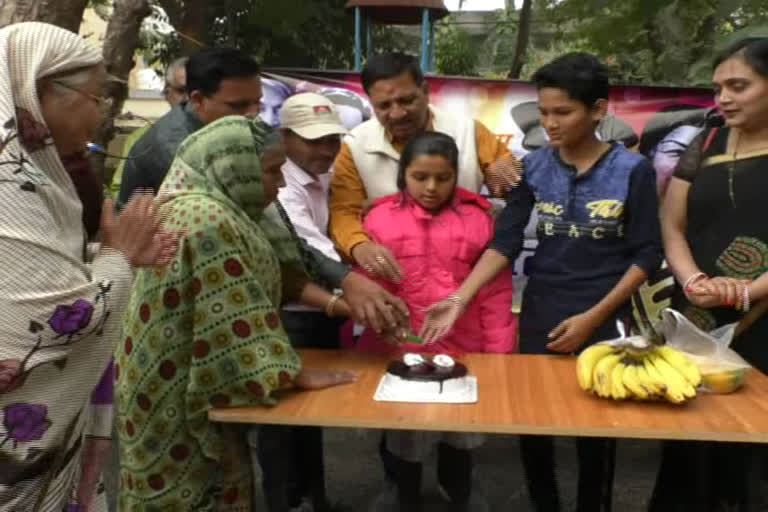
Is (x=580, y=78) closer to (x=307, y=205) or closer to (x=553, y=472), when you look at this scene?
(x=307, y=205)

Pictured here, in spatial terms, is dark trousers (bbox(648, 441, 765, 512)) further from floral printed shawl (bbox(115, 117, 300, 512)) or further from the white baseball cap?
the white baseball cap

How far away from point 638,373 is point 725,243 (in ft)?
Result: 2.45

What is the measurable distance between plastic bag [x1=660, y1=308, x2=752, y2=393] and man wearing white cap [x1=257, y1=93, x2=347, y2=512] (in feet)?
3.68

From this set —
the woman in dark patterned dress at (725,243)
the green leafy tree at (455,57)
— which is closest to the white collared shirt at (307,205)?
the woman in dark patterned dress at (725,243)

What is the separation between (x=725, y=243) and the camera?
2.50 meters

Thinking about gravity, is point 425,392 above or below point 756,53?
below

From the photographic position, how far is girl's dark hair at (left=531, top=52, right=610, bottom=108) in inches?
96.3

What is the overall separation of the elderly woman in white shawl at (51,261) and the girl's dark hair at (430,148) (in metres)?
1.08

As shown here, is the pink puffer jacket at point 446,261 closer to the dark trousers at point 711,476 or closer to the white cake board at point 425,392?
the white cake board at point 425,392

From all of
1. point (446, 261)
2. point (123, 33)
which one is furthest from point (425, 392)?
point (123, 33)

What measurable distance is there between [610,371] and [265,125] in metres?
1.16

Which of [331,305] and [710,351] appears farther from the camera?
[331,305]

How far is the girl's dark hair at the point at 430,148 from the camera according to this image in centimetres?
257

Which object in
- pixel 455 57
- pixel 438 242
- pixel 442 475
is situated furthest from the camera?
pixel 455 57
